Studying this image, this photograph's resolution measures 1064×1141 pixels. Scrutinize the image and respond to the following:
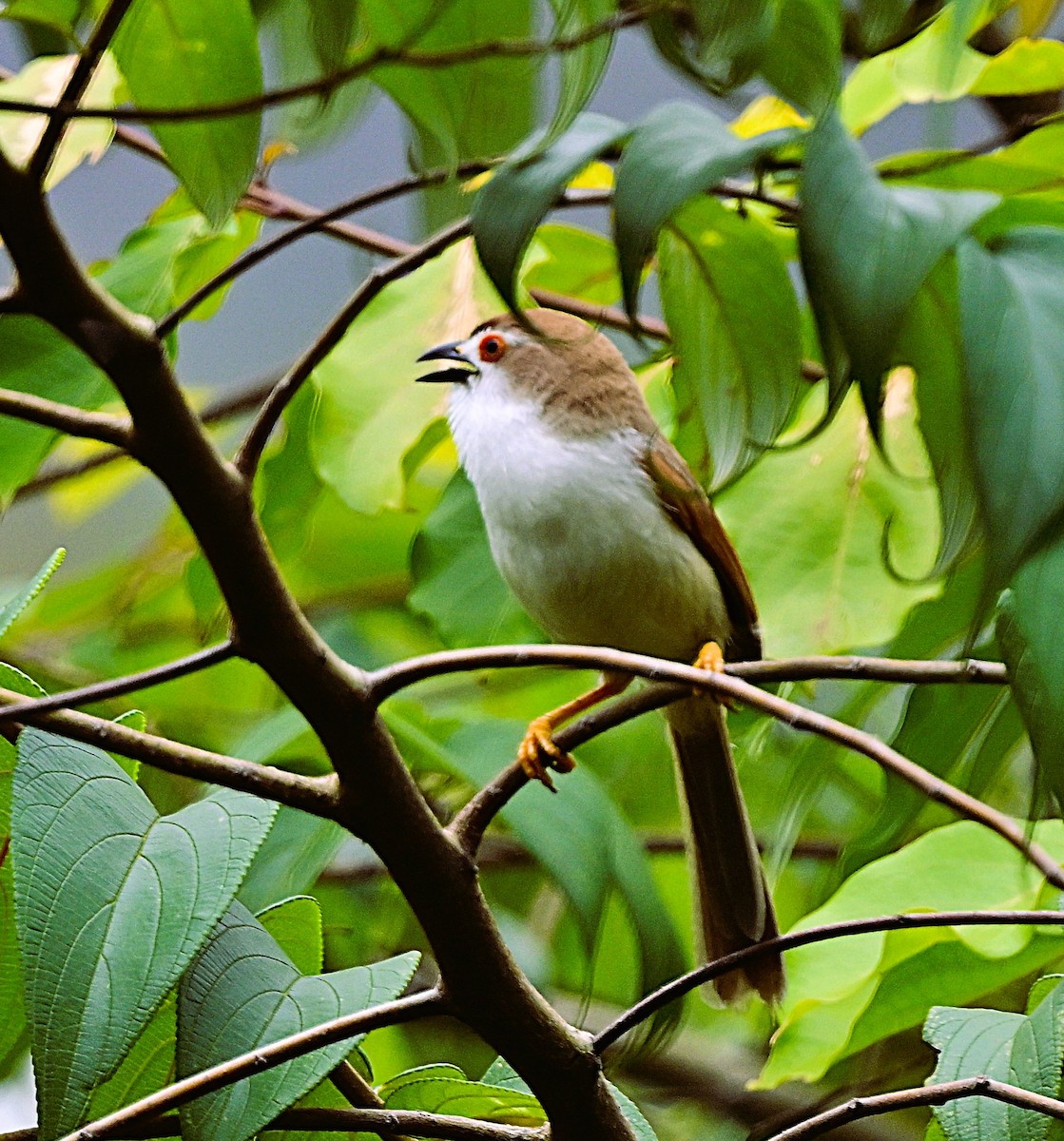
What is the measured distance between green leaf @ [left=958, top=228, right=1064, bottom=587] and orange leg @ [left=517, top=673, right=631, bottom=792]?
72 centimetres

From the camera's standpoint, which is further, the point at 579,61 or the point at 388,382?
the point at 388,382

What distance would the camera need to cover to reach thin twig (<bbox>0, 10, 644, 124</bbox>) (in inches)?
26.5

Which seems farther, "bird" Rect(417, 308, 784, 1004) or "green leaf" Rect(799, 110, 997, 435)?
"bird" Rect(417, 308, 784, 1004)

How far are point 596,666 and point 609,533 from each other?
938 mm

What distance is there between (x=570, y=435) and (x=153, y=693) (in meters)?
0.97

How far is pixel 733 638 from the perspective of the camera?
77.4 inches

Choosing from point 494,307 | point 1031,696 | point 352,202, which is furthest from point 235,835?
point 494,307

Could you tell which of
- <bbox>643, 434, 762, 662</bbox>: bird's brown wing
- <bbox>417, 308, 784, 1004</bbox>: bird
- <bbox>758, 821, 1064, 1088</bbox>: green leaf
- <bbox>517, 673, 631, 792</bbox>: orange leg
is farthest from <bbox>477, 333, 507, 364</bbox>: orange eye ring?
<bbox>758, 821, 1064, 1088</bbox>: green leaf

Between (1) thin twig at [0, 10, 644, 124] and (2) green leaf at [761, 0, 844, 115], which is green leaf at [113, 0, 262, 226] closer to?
(1) thin twig at [0, 10, 644, 124]

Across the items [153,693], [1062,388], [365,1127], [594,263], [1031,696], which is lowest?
[153,693]

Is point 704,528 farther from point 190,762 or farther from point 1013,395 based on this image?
point 1013,395

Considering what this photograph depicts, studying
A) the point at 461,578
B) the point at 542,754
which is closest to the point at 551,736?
the point at 542,754

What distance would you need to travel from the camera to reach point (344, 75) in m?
0.72

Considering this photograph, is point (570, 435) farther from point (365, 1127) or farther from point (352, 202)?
point (365, 1127)
